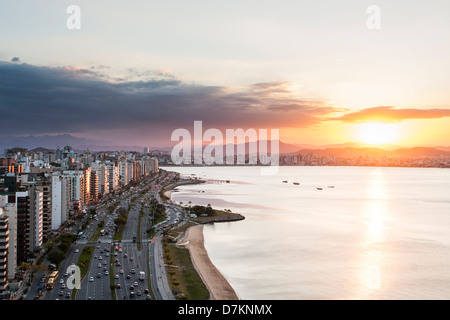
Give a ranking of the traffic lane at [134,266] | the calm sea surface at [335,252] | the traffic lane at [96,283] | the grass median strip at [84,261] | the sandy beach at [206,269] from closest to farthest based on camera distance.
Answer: the traffic lane at [96,283]
the traffic lane at [134,266]
the sandy beach at [206,269]
the grass median strip at [84,261]
the calm sea surface at [335,252]

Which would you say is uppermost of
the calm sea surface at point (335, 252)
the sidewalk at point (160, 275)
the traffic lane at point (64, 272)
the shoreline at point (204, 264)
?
the traffic lane at point (64, 272)

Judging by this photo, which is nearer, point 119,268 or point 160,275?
point 160,275

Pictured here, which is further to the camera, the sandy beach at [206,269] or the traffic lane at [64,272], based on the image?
the sandy beach at [206,269]

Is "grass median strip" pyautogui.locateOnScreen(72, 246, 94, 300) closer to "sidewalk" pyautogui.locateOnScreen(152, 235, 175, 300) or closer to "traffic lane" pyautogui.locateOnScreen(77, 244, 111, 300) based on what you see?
"traffic lane" pyautogui.locateOnScreen(77, 244, 111, 300)

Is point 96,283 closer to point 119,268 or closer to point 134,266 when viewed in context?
point 119,268

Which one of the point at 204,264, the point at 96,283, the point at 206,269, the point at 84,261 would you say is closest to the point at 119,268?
the point at 84,261

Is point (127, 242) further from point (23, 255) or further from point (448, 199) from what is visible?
point (448, 199)

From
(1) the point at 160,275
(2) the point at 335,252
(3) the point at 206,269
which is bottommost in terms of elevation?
(2) the point at 335,252

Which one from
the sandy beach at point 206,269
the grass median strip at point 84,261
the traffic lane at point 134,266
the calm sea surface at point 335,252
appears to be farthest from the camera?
the calm sea surface at point 335,252

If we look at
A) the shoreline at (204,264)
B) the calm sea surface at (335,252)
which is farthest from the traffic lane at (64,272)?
the calm sea surface at (335,252)

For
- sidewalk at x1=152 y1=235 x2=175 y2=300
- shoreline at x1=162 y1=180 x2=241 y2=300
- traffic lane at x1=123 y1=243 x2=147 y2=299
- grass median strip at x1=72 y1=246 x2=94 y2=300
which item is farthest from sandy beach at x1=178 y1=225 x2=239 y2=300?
grass median strip at x1=72 y1=246 x2=94 y2=300

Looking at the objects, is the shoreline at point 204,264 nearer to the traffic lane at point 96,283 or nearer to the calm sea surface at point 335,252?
the calm sea surface at point 335,252
